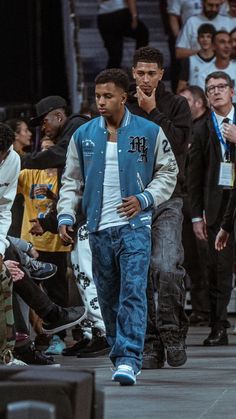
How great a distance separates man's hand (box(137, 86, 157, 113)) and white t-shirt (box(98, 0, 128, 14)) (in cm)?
850

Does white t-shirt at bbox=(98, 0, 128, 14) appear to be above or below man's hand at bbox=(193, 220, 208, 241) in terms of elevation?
above

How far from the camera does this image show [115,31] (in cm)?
1847

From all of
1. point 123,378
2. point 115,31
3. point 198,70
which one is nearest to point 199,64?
point 198,70

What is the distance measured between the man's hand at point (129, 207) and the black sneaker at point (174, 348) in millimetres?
1285

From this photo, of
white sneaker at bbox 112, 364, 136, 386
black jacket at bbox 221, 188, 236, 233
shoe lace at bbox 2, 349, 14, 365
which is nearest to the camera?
white sneaker at bbox 112, 364, 136, 386

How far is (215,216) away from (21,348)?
2432 millimetres

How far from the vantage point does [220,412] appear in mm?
7727

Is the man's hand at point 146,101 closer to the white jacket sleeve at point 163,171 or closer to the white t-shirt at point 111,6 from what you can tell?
the white jacket sleeve at point 163,171

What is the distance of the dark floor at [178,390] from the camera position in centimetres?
777

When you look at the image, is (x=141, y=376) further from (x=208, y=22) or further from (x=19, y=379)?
(x=208, y=22)

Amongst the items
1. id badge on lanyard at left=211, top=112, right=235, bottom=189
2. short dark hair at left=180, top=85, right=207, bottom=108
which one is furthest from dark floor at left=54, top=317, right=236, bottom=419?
short dark hair at left=180, top=85, right=207, bottom=108

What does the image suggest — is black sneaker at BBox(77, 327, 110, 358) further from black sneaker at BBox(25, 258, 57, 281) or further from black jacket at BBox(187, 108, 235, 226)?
black jacket at BBox(187, 108, 235, 226)

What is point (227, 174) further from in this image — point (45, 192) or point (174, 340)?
point (174, 340)

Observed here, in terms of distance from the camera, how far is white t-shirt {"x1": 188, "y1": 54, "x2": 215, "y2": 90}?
16.9 meters
